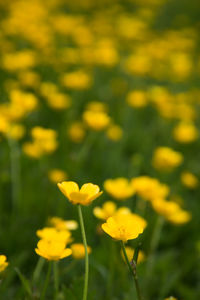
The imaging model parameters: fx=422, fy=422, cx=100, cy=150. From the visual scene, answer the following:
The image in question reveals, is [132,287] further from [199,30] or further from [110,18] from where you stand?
[199,30]

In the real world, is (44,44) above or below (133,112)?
above

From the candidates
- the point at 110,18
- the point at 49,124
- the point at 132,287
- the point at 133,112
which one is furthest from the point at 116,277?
the point at 110,18

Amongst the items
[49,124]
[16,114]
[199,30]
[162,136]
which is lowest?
[199,30]

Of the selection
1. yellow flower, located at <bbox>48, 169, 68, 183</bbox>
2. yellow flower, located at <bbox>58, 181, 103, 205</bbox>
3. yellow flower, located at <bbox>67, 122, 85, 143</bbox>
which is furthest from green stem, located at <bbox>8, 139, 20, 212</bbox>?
yellow flower, located at <bbox>58, 181, 103, 205</bbox>

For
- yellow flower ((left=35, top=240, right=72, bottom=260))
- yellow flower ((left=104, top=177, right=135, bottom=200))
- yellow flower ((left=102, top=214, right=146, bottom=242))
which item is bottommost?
yellow flower ((left=104, top=177, right=135, bottom=200))

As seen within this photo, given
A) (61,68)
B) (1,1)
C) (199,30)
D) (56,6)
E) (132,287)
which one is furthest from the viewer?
(199,30)

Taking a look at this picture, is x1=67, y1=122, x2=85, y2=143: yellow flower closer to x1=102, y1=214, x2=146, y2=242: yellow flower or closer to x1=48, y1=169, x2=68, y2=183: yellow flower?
x1=48, y1=169, x2=68, y2=183: yellow flower

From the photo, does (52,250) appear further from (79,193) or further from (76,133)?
(76,133)

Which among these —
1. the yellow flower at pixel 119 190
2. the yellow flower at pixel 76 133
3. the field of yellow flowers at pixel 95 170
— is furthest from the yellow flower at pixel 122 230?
the yellow flower at pixel 76 133
